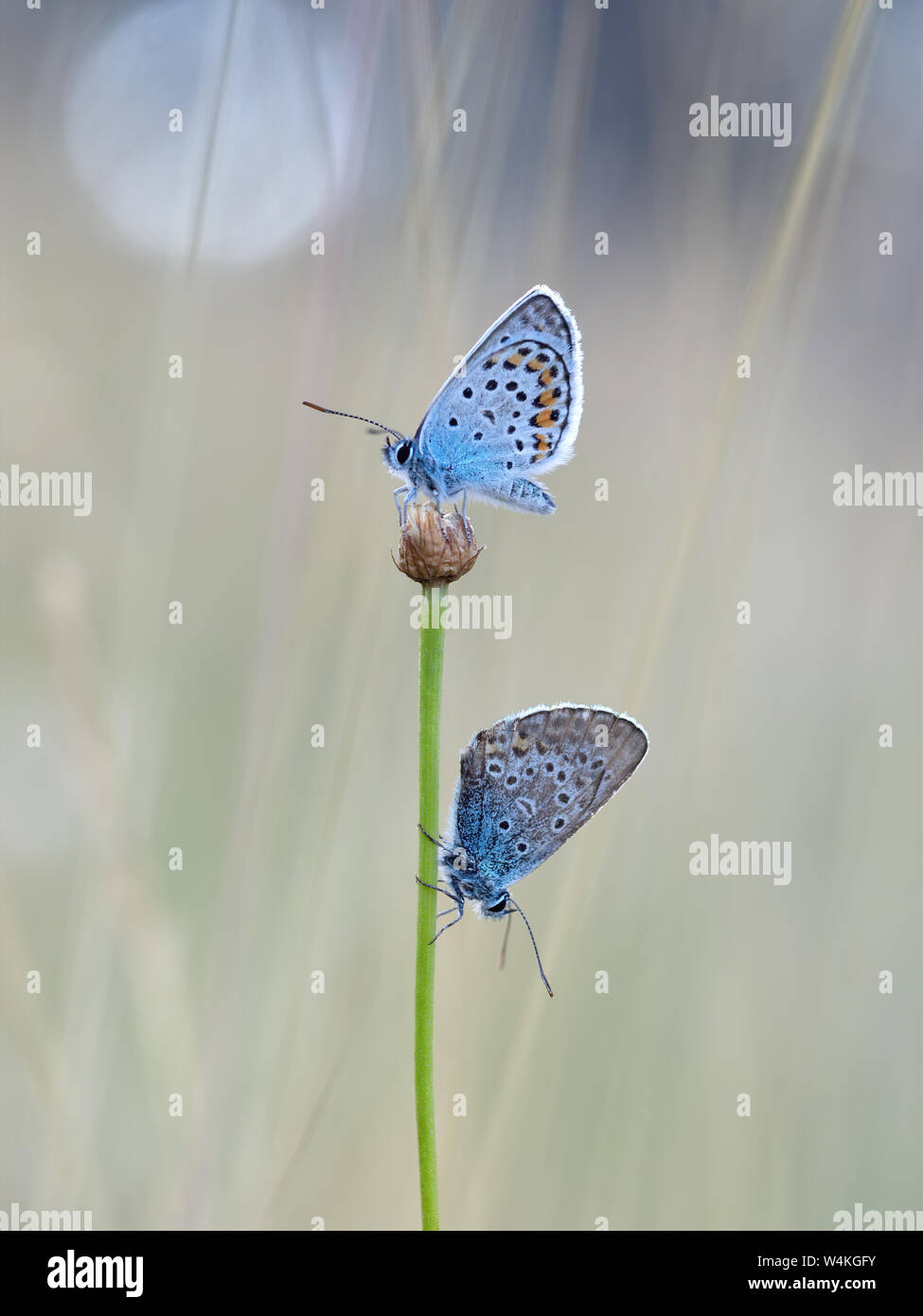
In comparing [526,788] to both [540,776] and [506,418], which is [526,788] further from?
[506,418]

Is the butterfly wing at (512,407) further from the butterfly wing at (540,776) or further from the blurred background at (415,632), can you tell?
the butterfly wing at (540,776)

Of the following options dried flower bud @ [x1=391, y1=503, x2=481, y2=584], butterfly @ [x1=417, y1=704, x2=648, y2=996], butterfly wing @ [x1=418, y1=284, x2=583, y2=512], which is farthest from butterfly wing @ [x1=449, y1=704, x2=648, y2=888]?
butterfly wing @ [x1=418, y1=284, x2=583, y2=512]

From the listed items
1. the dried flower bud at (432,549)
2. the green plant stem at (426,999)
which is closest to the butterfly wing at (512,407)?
the dried flower bud at (432,549)

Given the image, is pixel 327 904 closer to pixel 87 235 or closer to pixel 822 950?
pixel 822 950

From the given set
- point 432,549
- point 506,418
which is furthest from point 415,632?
point 432,549

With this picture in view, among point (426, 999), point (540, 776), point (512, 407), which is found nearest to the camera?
point (426, 999)

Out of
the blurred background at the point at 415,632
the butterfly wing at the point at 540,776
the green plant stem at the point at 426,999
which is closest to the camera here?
the green plant stem at the point at 426,999
